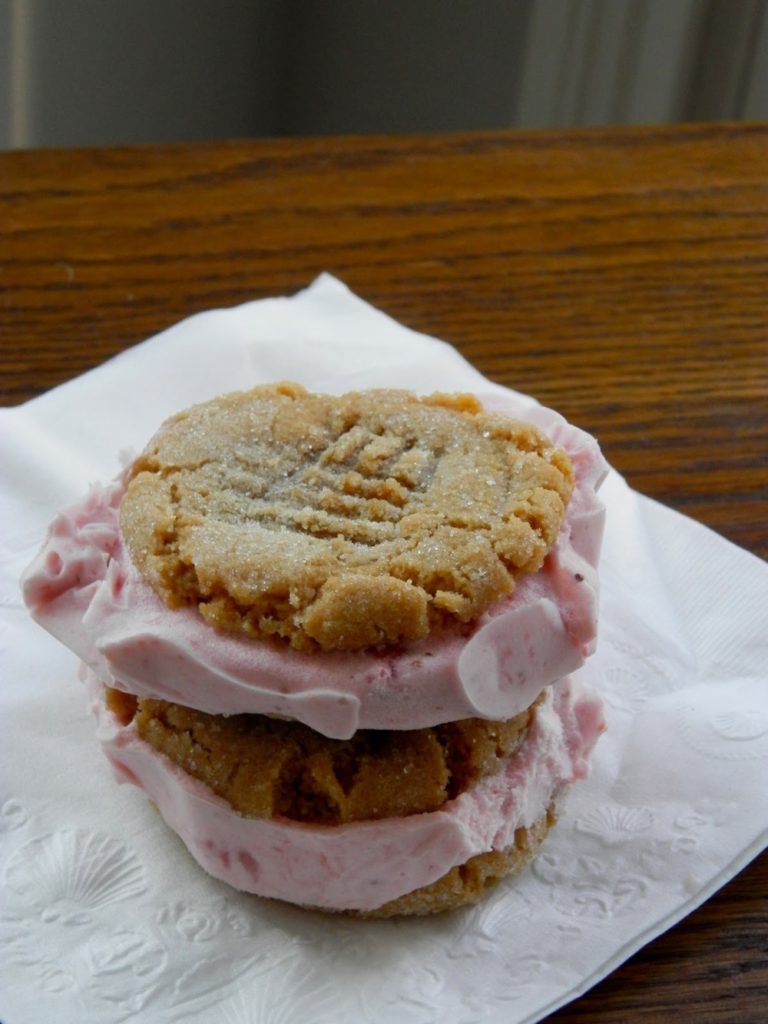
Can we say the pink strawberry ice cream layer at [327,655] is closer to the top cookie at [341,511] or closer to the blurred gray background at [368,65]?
the top cookie at [341,511]

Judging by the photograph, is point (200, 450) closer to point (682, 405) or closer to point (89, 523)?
point (89, 523)

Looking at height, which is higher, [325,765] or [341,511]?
[341,511]

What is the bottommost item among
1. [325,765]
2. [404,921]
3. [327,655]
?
[404,921]

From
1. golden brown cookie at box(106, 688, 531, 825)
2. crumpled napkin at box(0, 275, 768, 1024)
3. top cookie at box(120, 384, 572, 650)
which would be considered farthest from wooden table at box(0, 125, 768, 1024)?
golden brown cookie at box(106, 688, 531, 825)

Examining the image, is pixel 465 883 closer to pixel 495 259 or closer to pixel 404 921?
pixel 404 921

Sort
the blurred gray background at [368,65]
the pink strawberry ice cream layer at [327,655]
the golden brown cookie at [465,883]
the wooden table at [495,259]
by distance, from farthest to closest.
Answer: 1. the blurred gray background at [368,65]
2. the wooden table at [495,259]
3. the golden brown cookie at [465,883]
4. the pink strawberry ice cream layer at [327,655]

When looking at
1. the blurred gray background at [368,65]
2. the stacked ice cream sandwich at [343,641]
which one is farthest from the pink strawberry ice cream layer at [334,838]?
the blurred gray background at [368,65]

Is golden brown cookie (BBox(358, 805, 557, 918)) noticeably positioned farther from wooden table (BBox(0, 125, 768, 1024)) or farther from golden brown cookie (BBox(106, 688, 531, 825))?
wooden table (BBox(0, 125, 768, 1024))

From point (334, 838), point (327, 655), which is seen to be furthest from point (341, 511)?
point (334, 838)
